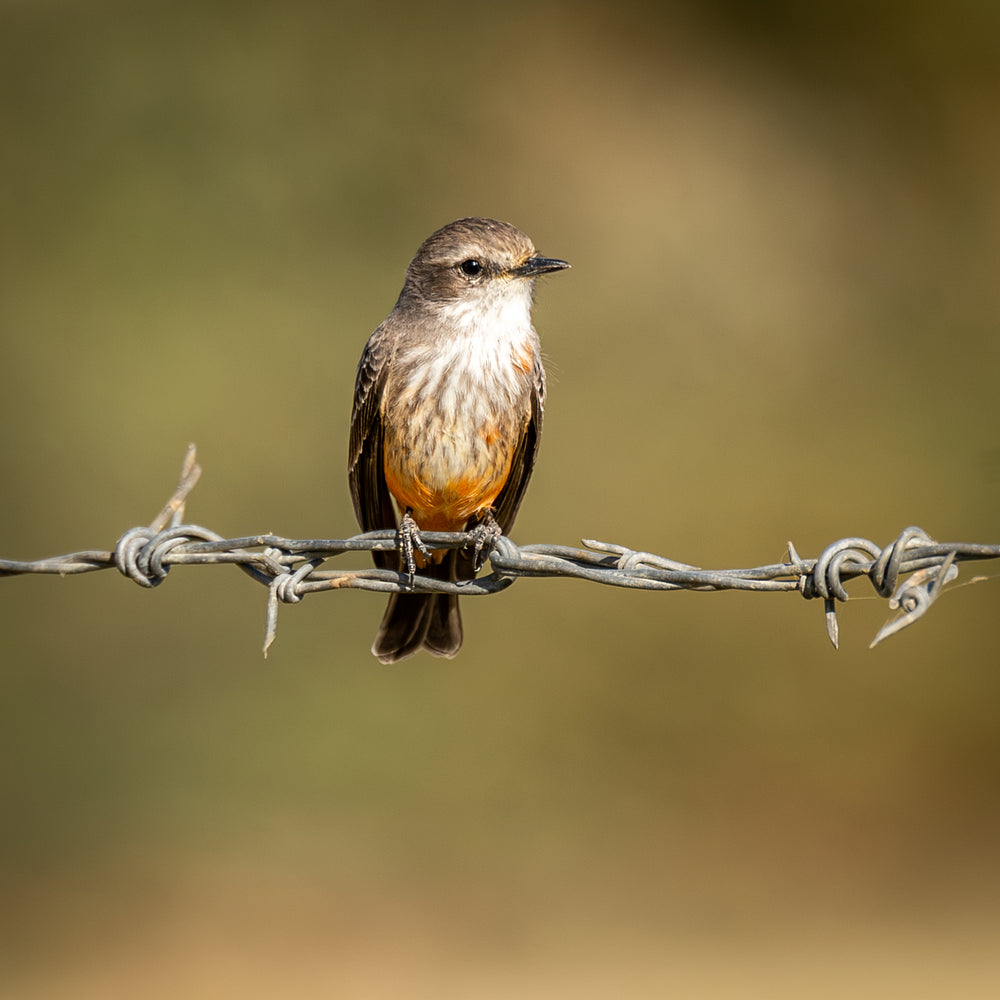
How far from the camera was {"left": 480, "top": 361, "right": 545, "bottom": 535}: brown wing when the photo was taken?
4797 mm

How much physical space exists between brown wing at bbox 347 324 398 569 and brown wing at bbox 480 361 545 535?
442mm

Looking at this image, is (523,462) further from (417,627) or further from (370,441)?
(417,627)

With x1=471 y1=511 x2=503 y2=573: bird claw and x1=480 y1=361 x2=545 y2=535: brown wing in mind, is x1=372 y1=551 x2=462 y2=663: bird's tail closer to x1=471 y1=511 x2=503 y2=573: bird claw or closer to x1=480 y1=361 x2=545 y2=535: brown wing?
x1=471 y1=511 x2=503 y2=573: bird claw

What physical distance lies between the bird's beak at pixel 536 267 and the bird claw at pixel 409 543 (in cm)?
102

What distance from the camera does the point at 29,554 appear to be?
7473 mm

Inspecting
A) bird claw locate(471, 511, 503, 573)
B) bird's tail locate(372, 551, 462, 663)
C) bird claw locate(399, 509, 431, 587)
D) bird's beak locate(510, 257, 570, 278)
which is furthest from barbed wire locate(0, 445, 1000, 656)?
bird's beak locate(510, 257, 570, 278)

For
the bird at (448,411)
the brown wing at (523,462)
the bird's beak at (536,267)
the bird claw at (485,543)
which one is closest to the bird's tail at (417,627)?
the bird at (448,411)

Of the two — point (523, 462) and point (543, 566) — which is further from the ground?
point (523, 462)

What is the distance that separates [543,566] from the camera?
3.06 metres

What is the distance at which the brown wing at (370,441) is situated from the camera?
4680mm

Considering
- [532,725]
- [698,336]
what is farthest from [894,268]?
[532,725]

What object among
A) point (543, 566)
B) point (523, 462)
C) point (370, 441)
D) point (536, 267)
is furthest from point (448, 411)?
point (543, 566)

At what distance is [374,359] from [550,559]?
189 cm

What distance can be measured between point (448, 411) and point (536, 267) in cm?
71
